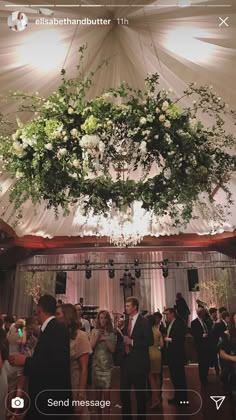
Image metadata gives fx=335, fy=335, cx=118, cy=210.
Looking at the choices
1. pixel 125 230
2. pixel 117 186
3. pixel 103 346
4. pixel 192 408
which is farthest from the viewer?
pixel 125 230

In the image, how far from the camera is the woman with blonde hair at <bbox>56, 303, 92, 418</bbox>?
1111 mm

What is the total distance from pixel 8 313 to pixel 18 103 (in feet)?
2.66

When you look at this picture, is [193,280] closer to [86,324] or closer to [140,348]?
[140,348]

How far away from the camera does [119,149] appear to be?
131 centimetres

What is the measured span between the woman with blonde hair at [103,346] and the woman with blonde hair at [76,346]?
0.03 metres

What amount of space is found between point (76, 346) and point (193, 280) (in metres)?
0.52

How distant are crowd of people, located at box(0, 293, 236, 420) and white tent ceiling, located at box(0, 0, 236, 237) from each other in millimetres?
343

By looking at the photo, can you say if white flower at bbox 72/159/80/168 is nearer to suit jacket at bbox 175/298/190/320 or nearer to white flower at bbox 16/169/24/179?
white flower at bbox 16/169/24/179

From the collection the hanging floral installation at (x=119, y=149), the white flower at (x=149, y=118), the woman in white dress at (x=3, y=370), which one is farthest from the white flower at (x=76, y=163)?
the woman in white dress at (x=3, y=370)

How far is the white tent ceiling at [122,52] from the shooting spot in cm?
124

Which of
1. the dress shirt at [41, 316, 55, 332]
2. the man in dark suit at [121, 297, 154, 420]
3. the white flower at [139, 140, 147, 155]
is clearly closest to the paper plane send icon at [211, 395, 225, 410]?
the man in dark suit at [121, 297, 154, 420]

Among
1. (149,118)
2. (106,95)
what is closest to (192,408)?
(149,118)

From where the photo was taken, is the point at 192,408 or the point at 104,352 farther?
the point at 104,352

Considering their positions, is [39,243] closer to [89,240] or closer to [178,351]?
[89,240]
